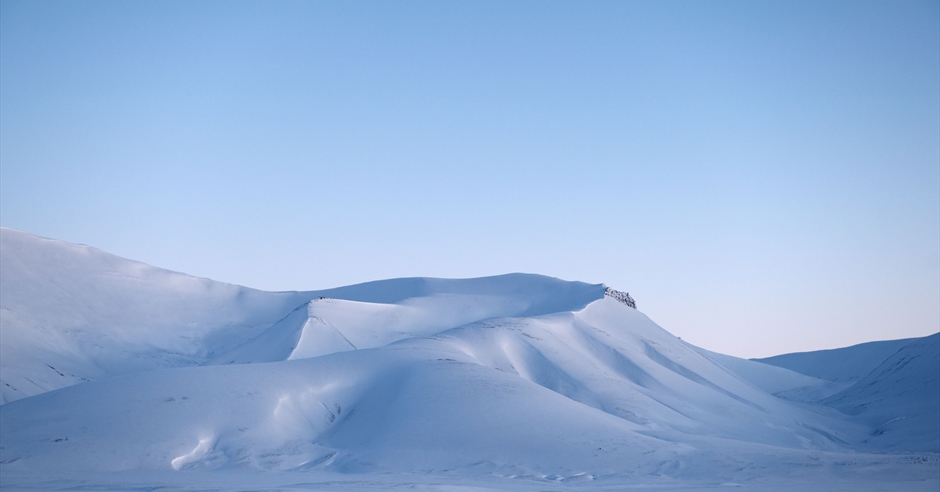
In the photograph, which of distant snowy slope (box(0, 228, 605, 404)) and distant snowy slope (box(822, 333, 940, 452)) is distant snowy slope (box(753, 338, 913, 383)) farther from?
distant snowy slope (box(0, 228, 605, 404))

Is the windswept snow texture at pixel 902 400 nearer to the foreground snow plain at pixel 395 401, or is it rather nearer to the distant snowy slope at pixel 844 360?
the foreground snow plain at pixel 395 401

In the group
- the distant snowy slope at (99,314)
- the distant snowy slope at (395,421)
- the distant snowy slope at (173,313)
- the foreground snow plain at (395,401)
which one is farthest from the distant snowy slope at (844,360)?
the distant snowy slope at (99,314)

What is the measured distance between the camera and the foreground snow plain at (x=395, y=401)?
23.0 m

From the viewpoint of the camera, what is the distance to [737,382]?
4450 cm

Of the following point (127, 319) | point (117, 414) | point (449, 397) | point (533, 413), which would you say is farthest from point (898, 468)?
point (127, 319)

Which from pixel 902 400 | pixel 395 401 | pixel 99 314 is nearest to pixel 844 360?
pixel 902 400

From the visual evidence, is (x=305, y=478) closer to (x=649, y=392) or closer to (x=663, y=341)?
(x=649, y=392)

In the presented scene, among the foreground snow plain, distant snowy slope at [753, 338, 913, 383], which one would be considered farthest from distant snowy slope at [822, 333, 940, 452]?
distant snowy slope at [753, 338, 913, 383]

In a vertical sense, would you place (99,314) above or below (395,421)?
above

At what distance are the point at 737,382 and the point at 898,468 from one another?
20221 millimetres

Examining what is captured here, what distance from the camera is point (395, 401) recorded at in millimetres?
28047

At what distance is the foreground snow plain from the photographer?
23.0 metres

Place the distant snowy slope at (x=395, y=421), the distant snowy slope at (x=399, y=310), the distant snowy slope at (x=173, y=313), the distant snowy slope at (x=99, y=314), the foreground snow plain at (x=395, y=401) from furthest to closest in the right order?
the distant snowy slope at (x=399, y=310) < the distant snowy slope at (x=173, y=313) < the distant snowy slope at (x=99, y=314) < the distant snowy slope at (x=395, y=421) < the foreground snow plain at (x=395, y=401)

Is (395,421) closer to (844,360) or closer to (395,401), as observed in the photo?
(395,401)
